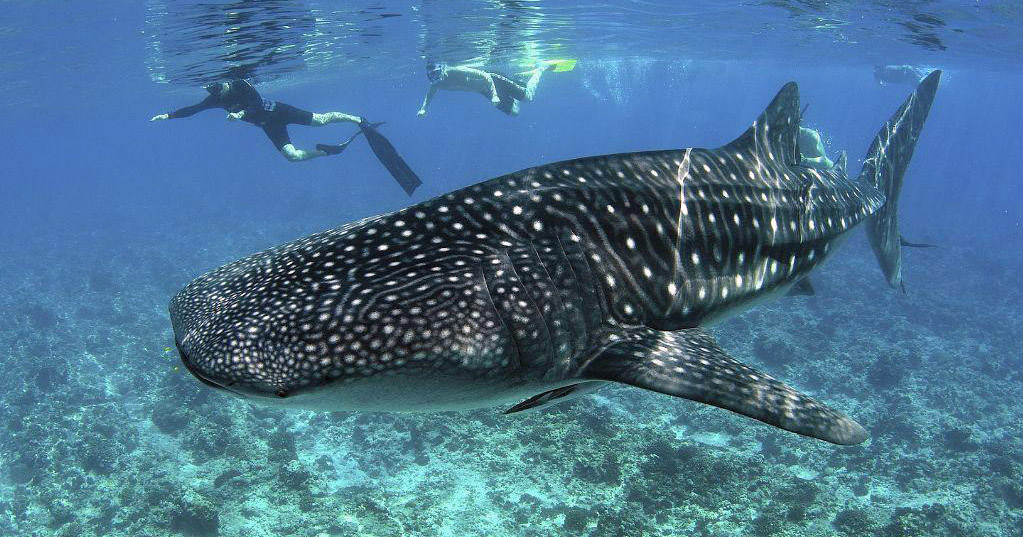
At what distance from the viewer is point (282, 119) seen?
1956cm

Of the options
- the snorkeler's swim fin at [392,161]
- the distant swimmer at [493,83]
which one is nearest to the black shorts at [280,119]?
the snorkeler's swim fin at [392,161]

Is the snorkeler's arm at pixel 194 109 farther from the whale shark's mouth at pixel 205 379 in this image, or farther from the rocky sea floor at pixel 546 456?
the whale shark's mouth at pixel 205 379

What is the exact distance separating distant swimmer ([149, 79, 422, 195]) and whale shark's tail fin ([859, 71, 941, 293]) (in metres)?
11.1

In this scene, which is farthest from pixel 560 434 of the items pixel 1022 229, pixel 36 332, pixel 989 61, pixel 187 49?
pixel 1022 229

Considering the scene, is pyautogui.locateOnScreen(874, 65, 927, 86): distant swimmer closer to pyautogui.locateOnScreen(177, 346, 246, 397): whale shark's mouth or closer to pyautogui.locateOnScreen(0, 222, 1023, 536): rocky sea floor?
pyautogui.locateOnScreen(0, 222, 1023, 536): rocky sea floor

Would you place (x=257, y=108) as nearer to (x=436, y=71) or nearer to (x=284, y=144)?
(x=284, y=144)

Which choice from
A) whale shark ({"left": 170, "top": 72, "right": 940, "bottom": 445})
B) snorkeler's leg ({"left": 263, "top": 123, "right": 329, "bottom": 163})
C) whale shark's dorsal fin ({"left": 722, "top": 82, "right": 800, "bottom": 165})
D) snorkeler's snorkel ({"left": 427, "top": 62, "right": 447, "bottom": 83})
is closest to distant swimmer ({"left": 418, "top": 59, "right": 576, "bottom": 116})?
snorkeler's snorkel ({"left": 427, "top": 62, "right": 447, "bottom": 83})

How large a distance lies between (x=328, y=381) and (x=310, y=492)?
394 inches

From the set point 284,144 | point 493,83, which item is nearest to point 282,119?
point 284,144

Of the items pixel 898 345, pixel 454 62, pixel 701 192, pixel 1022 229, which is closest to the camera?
pixel 701 192

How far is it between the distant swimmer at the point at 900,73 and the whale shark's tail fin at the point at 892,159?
44.4 meters

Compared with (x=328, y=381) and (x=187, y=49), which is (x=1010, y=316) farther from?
(x=187, y=49)

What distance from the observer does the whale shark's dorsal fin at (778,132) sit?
463cm

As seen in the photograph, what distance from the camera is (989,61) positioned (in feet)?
128
